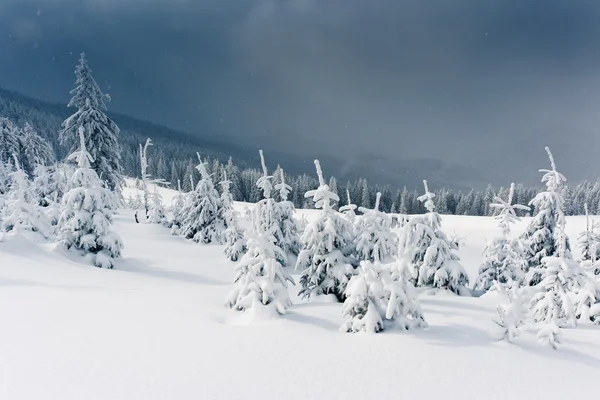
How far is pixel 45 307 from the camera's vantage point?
27.7ft

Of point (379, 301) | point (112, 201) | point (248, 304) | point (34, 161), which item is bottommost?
point (248, 304)

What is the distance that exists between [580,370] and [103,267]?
670 inches

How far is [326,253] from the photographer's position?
11.3 meters

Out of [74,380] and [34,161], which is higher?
[34,161]

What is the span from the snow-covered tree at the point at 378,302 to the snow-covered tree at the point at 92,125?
91.3 ft

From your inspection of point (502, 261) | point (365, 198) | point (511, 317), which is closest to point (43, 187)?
point (502, 261)

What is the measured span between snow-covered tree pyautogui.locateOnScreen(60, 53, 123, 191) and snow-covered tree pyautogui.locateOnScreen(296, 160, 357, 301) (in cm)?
2453

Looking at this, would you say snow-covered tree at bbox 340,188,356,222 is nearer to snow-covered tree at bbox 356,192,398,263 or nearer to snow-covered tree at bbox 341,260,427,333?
snow-covered tree at bbox 356,192,398,263

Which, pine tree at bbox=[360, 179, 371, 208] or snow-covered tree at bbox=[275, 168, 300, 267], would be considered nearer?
snow-covered tree at bbox=[275, 168, 300, 267]

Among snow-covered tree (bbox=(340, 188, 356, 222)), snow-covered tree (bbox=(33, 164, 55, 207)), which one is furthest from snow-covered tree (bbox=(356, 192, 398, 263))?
snow-covered tree (bbox=(33, 164, 55, 207))

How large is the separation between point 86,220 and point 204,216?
12221 mm

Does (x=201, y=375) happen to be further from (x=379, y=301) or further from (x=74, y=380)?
(x=379, y=301)

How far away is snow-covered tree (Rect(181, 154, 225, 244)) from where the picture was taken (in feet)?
92.6

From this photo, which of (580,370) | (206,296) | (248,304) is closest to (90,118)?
(206,296)
